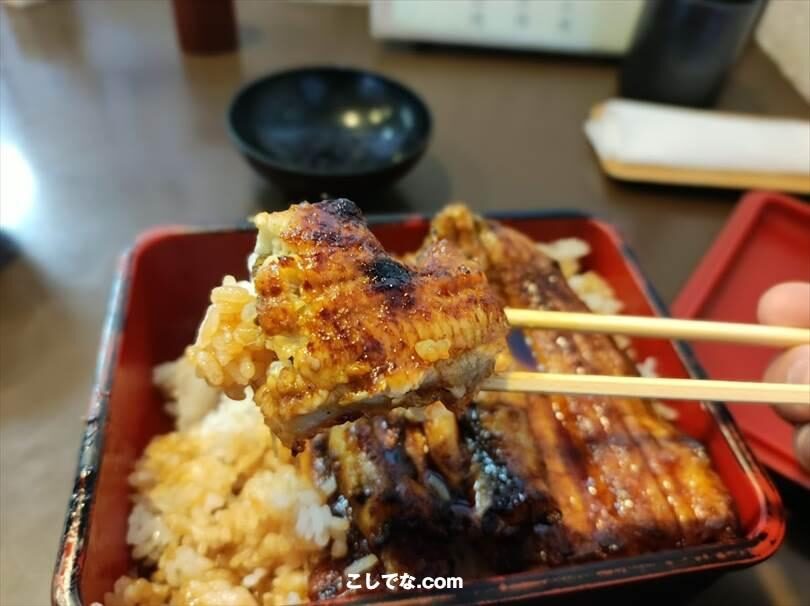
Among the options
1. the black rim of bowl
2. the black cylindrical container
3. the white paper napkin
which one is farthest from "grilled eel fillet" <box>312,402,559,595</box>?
the black cylindrical container

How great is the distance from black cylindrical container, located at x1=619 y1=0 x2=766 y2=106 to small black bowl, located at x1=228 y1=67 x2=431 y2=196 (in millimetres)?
1009

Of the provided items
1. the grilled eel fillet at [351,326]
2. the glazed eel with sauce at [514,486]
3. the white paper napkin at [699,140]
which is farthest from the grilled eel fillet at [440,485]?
the white paper napkin at [699,140]

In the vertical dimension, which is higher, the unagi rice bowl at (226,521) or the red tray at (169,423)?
the red tray at (169,423)

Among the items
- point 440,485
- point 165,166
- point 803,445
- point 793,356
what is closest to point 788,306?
point 793,356

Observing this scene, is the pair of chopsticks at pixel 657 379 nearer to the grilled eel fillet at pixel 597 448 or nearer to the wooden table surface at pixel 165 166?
the grilled eel fillet at pixel 597 448

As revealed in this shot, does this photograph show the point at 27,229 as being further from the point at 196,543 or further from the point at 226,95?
the point at 196,543

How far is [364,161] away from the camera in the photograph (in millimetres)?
2270

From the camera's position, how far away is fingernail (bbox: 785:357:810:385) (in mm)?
1269

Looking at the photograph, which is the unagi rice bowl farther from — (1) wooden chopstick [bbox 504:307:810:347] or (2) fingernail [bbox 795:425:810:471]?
(2) fingernail [bbox 795:425:810:471]

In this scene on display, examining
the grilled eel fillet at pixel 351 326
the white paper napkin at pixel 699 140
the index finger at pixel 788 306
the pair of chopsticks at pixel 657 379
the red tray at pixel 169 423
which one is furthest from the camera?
the white paper napkin at pixel 699 140

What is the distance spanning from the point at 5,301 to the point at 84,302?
21cm

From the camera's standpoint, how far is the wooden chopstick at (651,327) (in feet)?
4.16

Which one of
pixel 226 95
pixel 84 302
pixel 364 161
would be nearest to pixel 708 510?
pixel 364 161

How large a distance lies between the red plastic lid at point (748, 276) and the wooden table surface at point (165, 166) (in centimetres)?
19
